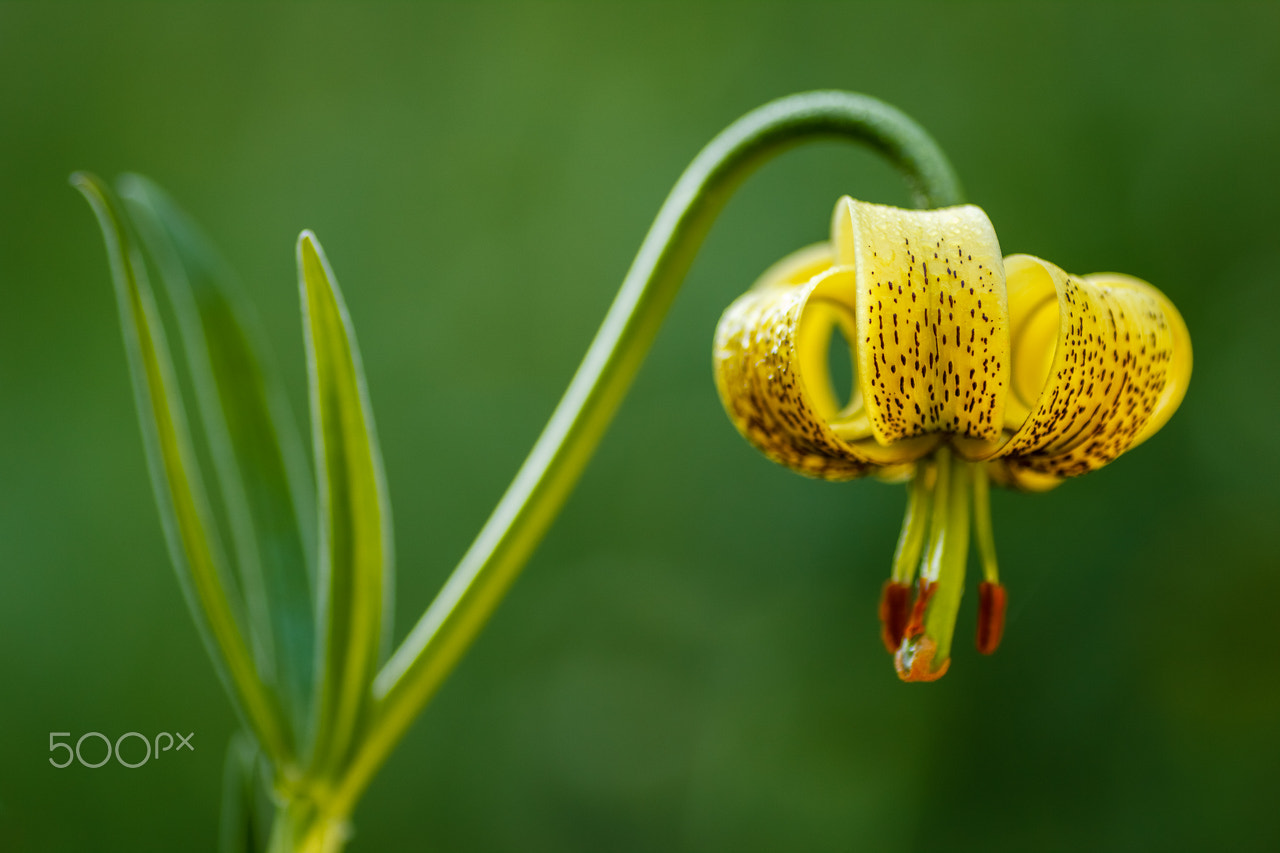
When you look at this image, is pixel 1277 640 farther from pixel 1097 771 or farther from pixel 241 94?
pixel 241 94

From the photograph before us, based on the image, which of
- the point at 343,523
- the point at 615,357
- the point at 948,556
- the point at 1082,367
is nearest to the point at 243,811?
the point at 343,523

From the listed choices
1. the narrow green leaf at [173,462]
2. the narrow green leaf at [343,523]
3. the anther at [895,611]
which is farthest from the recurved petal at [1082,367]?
the narrow green leaf at [173,462]

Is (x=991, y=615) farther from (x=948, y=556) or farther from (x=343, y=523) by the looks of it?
(x=343, y=523)

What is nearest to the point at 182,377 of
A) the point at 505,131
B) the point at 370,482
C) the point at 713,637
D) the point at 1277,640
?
the point at 505,131

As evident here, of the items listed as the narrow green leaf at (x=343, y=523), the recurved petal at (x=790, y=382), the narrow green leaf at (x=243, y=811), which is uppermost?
the recurved petal at (x=790, y=382)

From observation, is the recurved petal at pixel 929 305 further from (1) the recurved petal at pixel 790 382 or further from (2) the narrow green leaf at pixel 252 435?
(2) the narrow green leaf at pixel 252 435

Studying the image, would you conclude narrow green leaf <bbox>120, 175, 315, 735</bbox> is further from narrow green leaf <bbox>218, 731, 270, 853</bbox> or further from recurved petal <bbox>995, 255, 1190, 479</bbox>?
recurved petal <bbox>995, 255, 1190, 479</bbox>
